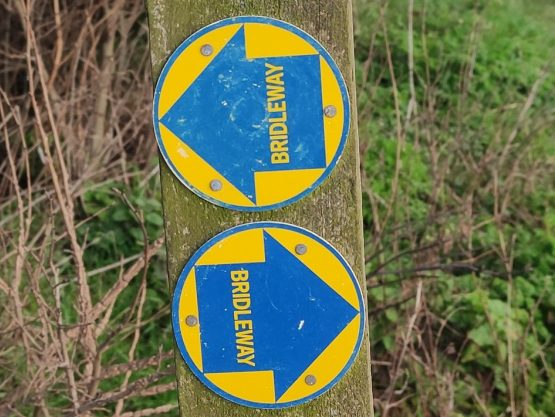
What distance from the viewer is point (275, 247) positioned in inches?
55.0

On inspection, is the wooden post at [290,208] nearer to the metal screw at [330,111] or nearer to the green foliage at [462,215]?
the metal screw at [330,111]

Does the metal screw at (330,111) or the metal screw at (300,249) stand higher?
the metal screw at (330,111)

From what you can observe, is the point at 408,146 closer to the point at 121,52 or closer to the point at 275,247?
the point at 121,52

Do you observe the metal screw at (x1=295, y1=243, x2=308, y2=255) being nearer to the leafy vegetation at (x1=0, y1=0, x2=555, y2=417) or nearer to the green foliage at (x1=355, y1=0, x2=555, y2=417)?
the leafy vegetation at (x1=0, y1=0, x2=555, y2=417)

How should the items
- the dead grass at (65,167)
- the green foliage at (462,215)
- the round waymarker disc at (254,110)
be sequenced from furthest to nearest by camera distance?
1. the green foliage at (462,215)
2. the dead grass at (65,167)
3. the round waymarker disc at (254,110)

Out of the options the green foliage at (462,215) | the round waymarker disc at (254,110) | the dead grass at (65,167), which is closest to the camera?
the round waymarker disc at (254,110)

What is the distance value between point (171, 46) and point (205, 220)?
1.06 feet

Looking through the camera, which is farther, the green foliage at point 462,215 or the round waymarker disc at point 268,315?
the green foliage at point 462,215

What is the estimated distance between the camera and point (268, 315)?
1.41m

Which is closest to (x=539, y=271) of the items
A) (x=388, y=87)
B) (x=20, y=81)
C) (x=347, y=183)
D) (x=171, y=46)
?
(x=388, y=87)

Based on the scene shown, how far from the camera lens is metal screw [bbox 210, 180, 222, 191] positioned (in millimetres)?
1379

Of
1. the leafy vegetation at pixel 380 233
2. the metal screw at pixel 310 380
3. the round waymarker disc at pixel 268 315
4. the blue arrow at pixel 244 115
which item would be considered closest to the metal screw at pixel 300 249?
the round waymarker disc at pixel 268 315

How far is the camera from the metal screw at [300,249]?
1.40m

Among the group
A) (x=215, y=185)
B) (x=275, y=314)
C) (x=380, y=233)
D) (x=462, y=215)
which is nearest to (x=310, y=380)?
(x=275, y=314)
